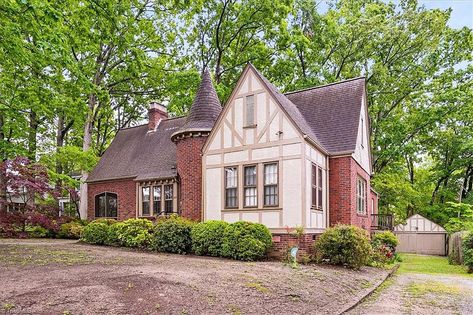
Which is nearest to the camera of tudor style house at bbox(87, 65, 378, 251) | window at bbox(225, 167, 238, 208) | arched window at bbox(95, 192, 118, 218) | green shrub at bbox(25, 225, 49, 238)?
tudor style house at bbox(87, 65, 378, 251)

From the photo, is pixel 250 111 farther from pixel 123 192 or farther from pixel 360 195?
pixel 123 192

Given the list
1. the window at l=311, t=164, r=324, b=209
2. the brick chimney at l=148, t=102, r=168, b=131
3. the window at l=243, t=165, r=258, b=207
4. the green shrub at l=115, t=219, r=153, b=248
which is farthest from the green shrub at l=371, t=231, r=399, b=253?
the brick chimney at l=148, t=102, r=168, b=131

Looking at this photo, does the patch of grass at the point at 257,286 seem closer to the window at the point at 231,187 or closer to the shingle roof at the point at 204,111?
the window at the point at 231,187

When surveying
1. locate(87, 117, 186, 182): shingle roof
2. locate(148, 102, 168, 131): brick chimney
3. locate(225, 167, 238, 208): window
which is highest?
locate(148, 102, 168, 131): brick chimney

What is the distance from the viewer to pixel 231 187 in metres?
15.0

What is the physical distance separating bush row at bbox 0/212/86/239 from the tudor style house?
208 inches

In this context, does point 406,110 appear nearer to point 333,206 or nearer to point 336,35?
point 336,35

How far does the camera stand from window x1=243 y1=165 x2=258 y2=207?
14.4m

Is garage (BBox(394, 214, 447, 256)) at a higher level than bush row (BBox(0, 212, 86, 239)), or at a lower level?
lower

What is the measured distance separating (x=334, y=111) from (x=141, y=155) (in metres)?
11.2

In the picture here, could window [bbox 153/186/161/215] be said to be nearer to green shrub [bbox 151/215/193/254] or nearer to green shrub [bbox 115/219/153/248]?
green shrub [bbox 115/219/153/248]

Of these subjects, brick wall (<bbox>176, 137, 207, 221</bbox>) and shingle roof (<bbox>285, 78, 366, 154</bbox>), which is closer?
shingle roof (<bbox>285, 78, 366, 154</bbox>)

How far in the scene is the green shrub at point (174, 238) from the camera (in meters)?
14.2

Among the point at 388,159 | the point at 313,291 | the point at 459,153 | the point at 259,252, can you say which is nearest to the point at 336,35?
the point at 388,159
